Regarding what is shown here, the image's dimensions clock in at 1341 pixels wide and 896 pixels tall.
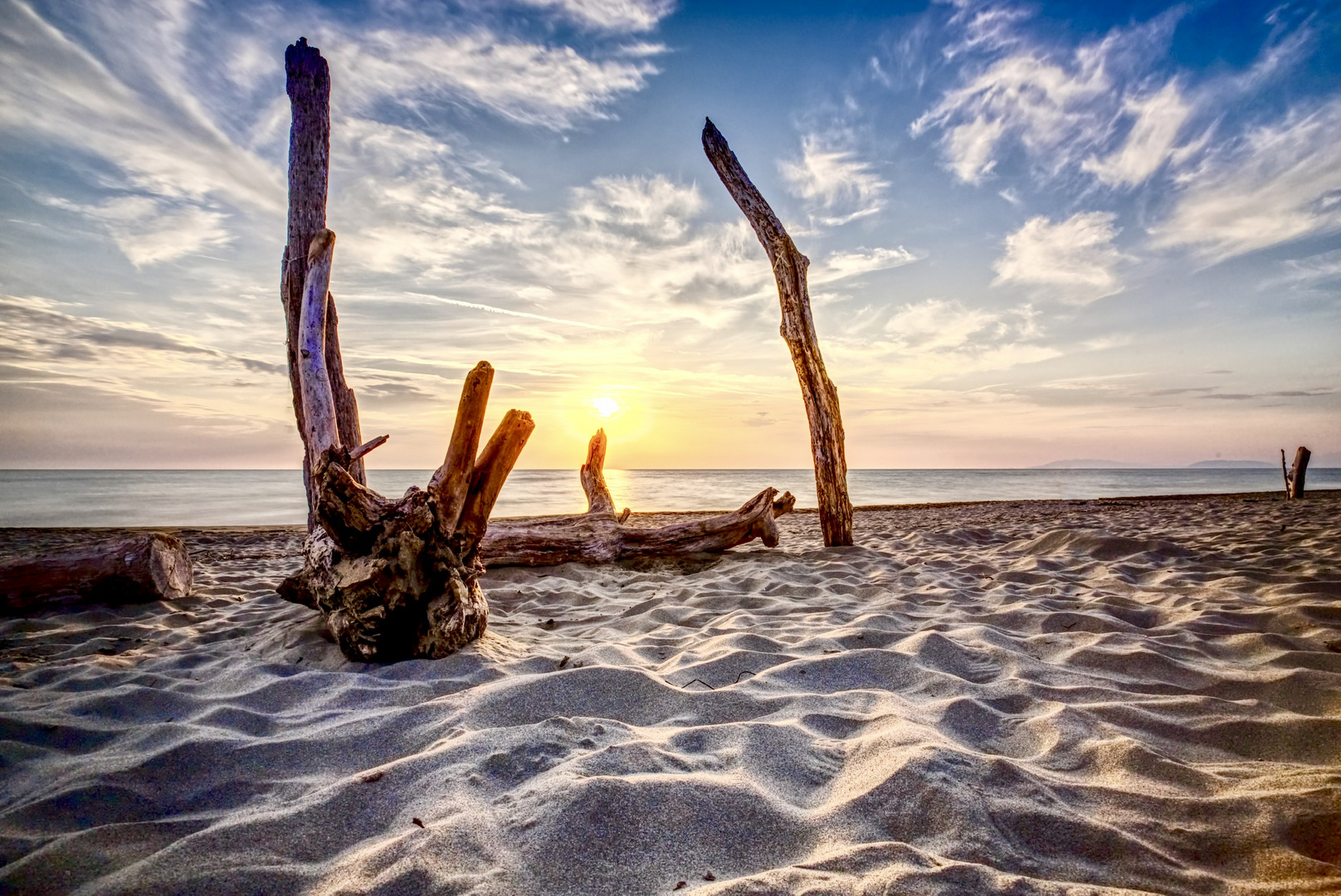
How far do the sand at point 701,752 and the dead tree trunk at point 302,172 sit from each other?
2434 mm

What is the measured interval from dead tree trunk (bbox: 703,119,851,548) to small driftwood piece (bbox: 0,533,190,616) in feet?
18.4

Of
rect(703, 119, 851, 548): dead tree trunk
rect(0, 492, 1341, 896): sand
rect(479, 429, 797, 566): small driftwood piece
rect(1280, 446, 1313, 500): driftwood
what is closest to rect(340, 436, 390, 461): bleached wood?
rect(0, 492, 1341, 896): sand

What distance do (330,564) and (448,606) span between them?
0.70 m

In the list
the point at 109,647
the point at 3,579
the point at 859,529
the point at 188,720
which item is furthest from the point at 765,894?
the point at 859,529

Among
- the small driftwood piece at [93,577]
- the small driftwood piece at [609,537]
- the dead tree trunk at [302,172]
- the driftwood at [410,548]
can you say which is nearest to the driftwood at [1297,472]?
the small driftwood piece at [609,537]

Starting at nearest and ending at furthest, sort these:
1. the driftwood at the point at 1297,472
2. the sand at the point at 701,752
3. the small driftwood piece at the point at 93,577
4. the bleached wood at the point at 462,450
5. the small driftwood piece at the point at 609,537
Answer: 1. the sand at the point at 701,752
2. the bleached wood at the point at 462,450
3. the small driftwood piece at the point at 93,577
4. the small driftwood piece at the point at 609,537
5. the driftwood at the point at 1297,472

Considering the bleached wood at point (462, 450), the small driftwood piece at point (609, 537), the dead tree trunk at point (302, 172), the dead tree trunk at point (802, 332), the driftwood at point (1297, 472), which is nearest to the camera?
the bleached wood at point (462, 450)

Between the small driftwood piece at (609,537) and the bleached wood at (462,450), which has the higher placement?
the bleached wood at (462,450)

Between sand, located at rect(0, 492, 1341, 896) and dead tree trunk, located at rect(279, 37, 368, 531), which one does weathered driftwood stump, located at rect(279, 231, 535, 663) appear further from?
dead tree trunk, located at rect(279, 37, 368, 531)

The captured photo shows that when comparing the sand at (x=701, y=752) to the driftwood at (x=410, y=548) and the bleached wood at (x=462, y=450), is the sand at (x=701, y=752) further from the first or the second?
the bleached wood at (x=462, y=450)

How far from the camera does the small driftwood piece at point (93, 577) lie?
156 inches

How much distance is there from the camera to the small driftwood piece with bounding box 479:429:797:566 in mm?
5617

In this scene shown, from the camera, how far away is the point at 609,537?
595 centimetres

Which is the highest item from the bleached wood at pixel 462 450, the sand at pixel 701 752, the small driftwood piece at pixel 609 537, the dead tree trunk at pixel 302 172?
the dead tree trunk at pixel 302 172
